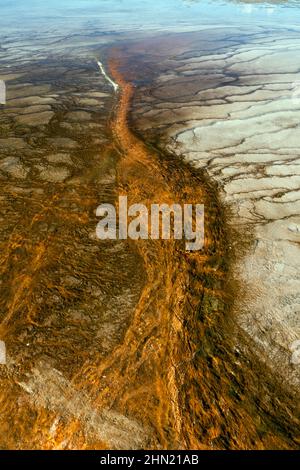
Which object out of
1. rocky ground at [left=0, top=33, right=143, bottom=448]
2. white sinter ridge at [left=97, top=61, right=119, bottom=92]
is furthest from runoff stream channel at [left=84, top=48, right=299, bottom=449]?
white sinter ridge at [left=97, top=61, right=119, bottom=92]

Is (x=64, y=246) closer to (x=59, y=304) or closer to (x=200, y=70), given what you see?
(x=59, y=304)

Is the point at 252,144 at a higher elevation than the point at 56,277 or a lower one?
higher

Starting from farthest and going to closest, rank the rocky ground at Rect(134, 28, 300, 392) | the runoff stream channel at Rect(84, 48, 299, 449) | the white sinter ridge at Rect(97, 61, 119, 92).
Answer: the white sinter ridge at Rect(97, 61, 119, 92) < the rocky ground at Rect(134, 28, 300, 392) < the runoff stream channel at Rect(84, 48, 299, 449)

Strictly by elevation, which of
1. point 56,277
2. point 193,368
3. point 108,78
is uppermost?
point 108,78

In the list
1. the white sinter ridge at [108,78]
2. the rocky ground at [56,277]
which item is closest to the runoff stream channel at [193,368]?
the rocky ground at [56,277]

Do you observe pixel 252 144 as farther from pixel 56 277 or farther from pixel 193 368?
pixel 193 368

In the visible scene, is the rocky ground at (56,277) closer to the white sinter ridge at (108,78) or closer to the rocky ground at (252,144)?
the rocky ground at (252,144)

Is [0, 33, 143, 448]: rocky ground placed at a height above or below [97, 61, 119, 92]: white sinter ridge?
below

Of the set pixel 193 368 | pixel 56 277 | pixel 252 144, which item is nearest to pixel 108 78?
pixel 252 144

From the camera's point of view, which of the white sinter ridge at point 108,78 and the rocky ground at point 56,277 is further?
the white sinter ridge at point 108,78

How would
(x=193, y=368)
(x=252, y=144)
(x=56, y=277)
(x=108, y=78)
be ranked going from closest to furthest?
(x=193, y=368) → (x=56, y=277) → (x=252, y=144) → (x=108, y=78)

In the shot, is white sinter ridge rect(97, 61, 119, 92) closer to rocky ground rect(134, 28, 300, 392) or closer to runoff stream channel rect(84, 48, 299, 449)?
rocky ground rect(134, 28, 300, 392)
